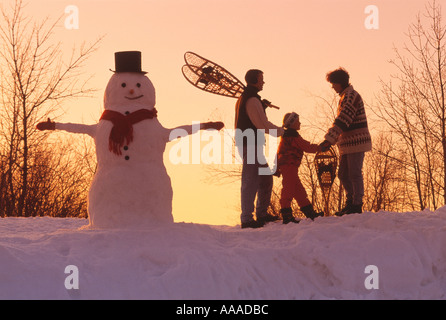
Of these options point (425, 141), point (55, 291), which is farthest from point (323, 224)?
point (425, 141)

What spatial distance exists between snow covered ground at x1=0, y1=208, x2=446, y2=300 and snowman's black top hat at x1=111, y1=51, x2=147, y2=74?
1951 millimetres

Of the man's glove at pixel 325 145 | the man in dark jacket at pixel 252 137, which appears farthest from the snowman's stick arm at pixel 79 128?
the man's glove at pixel 325 145

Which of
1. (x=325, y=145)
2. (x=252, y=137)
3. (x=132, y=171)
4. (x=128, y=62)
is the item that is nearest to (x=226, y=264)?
(x=132, y=171)

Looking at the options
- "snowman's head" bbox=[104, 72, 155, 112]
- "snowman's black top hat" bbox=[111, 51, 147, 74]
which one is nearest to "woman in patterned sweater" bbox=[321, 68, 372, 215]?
"snowman's head" bbox=[104, 72, 155, 112]

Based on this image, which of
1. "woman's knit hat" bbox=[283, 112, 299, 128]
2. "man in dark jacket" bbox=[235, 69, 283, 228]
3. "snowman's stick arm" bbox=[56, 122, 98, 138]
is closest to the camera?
"snowman's stick arm" bbox=[56, 122, 98, 138]

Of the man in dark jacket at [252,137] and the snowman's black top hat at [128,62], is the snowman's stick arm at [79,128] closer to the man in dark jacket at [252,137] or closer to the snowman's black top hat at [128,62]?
the snowman's black top hat at [128,62]

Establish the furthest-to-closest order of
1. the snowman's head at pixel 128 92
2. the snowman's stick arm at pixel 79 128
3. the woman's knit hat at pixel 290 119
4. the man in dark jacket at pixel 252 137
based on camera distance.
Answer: the woman's knit hat at pixel 290 119, the man in dark jacket at pixel 252 137, the snowman's stick arm at pixel 79 128, the snowman's head at pixel 128 92

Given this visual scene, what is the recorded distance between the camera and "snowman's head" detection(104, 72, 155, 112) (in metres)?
7.25

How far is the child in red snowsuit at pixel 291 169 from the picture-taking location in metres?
8.05

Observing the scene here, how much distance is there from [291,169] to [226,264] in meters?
2.50

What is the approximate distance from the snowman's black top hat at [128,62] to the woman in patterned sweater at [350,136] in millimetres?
2577

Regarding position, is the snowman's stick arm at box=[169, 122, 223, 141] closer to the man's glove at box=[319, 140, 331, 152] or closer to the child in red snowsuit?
the child in red snowsuit

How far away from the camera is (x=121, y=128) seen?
7102 mm

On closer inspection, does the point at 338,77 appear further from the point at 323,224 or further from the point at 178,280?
the point at 178,280
